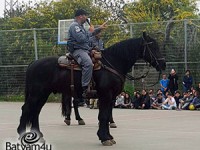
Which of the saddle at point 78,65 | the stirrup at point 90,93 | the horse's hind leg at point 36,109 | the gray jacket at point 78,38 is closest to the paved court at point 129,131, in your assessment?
the horse's hind leg at point 36,109

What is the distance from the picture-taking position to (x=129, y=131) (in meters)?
13.1

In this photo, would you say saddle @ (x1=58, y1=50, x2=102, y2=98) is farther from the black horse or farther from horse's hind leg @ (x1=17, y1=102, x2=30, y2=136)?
horse's hind leg @ (x1=17, y1=102, x2=30, y2=136)

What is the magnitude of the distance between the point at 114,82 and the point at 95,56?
723 millimetres

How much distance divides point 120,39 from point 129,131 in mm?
11872

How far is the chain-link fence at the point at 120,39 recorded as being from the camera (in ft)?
74.5

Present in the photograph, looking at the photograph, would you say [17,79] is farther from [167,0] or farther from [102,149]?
[102,149]

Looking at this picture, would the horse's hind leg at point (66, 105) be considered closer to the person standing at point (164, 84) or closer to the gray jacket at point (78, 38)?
the gray jacket at point (78, 38)

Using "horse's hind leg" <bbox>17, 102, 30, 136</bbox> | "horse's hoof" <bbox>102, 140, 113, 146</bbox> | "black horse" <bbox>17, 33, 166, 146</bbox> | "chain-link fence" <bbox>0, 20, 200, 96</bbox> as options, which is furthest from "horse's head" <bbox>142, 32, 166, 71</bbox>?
"chain-link fence" <bbox>0, 20, 200, 96</bbox>

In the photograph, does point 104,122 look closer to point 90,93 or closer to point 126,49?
point 90,93

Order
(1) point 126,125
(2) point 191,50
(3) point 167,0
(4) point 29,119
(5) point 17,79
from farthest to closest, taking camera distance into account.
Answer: (3) point 167,0
(5) point 17,79
(2) point 191,50
(1) point 126,125
(4) point 29,119

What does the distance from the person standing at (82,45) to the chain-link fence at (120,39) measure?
9.24 m

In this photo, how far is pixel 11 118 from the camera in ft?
57.4

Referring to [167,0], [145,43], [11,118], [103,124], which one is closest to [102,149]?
[103,124]

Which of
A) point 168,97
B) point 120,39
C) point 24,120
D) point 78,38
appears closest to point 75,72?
point 78,38
